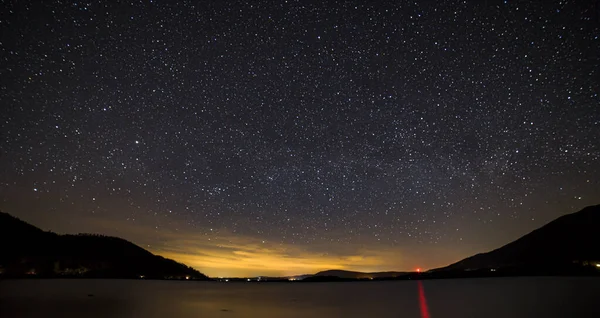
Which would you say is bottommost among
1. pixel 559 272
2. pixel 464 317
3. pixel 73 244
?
pixel 464 317

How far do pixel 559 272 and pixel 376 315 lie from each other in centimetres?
19569

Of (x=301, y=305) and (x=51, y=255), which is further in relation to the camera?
(x=51, y=255)

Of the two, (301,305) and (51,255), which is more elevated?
(51,255)

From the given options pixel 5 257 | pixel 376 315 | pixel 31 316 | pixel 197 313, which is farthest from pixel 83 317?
pixel 5 257

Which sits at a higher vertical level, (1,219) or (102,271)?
(1,219)

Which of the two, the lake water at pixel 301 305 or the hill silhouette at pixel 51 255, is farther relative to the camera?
the hill silhouette at pixel 51 255

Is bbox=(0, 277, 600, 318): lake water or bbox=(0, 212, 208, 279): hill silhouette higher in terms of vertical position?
bbox=(0, 212, 208, 279): hill silhouette

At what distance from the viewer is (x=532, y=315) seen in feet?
93.4

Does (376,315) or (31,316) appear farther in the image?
(376,315)

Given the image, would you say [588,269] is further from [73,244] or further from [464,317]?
[73,244]

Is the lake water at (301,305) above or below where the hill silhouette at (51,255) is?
below

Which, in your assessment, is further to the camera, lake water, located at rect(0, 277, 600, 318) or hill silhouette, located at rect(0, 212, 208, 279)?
hill silhouette, located at rect(0, 212, 208, 279)

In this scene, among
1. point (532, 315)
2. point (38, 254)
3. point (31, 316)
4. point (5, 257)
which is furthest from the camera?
point (38, 254)

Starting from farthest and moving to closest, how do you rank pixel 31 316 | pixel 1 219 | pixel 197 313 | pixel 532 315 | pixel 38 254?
pixel 1 219 < pixel 38 254 < pixel 197 313 < pixel 532 315 < pixel 31 316
